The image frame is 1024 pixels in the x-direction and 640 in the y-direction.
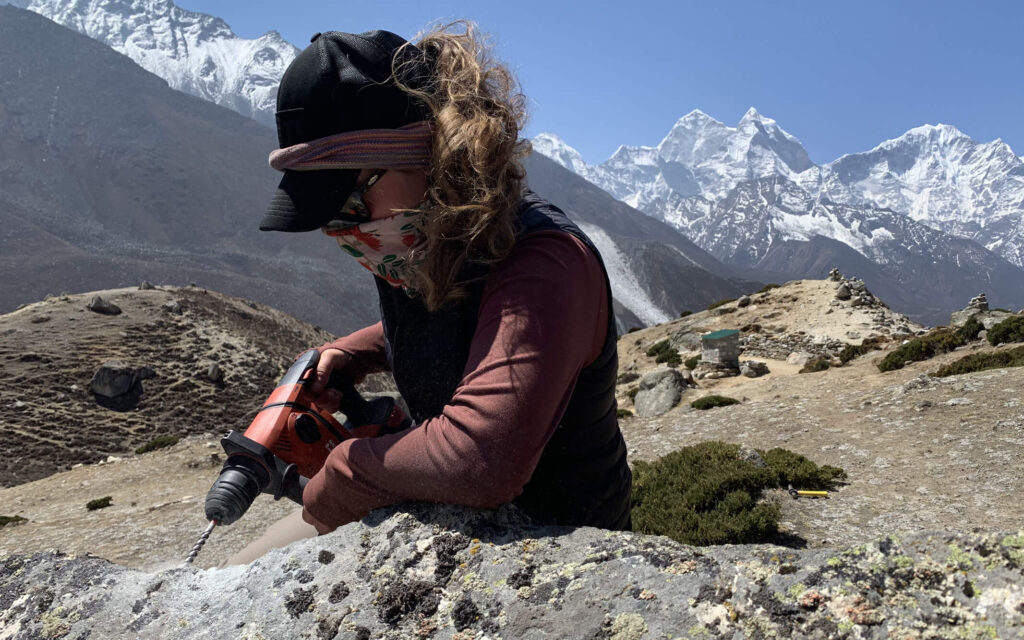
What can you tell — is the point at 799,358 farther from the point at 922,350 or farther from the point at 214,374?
the point at 214,374

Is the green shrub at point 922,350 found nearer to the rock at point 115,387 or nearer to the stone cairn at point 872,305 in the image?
the stone cairn at point 872,305

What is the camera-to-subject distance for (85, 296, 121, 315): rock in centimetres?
2933

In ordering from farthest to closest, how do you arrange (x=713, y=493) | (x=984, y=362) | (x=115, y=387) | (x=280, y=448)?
(x=115, y=387)
(x=984, y=362)
(x=713, y=493)
(x=280, y=448)

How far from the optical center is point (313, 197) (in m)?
1.81

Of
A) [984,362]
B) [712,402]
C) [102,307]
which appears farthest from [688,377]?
[102,307]

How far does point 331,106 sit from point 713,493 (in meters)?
6.25

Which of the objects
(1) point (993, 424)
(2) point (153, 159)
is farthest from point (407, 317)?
(2) point (153, 159)

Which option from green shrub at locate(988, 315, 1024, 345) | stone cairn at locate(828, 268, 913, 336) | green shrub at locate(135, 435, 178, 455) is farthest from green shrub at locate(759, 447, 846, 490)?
green shrub at locate(135, 435, 178, 455)

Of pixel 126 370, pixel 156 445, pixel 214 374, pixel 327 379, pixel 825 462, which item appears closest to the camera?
pixel 327 379

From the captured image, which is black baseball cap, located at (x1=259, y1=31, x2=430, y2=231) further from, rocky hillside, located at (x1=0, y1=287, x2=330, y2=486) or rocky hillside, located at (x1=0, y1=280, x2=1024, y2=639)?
rocky hillside, located at (x1=0, y1=287, x2=330, y2=486)

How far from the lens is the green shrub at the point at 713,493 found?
5.92 metres

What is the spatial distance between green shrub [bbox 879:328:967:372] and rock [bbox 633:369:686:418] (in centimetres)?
518

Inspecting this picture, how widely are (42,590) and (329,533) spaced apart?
0.89m

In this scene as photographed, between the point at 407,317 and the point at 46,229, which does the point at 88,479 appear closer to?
the point at 407,317
